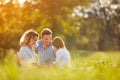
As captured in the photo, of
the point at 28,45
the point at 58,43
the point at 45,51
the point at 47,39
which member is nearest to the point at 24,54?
the point at 28,45

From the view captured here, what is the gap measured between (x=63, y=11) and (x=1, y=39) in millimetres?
13293

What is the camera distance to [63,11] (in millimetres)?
36031

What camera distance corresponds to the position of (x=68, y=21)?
122 feet

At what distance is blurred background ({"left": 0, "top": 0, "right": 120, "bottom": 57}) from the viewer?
26.6m

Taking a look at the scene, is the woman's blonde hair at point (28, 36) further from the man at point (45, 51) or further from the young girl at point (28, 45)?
the man at point (45, 51)

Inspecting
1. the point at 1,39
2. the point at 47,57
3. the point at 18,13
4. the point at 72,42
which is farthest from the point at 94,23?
the point at 47,57

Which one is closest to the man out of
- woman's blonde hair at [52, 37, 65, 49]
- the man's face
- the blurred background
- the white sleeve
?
the man's face

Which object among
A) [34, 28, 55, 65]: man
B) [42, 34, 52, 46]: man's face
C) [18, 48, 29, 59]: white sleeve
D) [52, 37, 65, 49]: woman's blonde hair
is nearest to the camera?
[18, 48, 29, 59]: white sleeve

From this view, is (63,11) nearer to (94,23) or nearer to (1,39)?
(94,23)

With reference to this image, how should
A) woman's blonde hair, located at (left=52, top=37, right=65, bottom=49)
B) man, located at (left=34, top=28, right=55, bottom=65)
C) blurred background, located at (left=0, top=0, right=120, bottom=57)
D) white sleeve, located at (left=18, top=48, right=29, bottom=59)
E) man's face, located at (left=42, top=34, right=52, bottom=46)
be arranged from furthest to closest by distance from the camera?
blurred background, located at (left=0, top=0, right=120, bottom=57)
man, located at (left=34, top=28, right=55, bottom=65)
man's face, located at (left=42, top=34, right=52, bottom=46)
woman's blonde hair, located at (left=52, top=37, right=65, bottom=49)
white sleeve, located at (left=18, top=48, right=29, bottom=59)

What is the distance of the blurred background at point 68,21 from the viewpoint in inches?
1048

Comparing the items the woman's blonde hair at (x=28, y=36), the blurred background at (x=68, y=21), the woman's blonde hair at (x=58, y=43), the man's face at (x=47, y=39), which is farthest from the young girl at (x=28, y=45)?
the blurred background at (x=68, y=21)

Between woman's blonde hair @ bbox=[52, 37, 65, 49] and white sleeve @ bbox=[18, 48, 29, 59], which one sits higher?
woman's blonde hair @ bbox=[52, 37, 65, 49]

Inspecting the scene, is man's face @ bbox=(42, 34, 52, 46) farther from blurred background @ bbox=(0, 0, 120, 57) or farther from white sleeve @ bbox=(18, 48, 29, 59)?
blurred background @ bbox=(0, 0, 120, 57)
